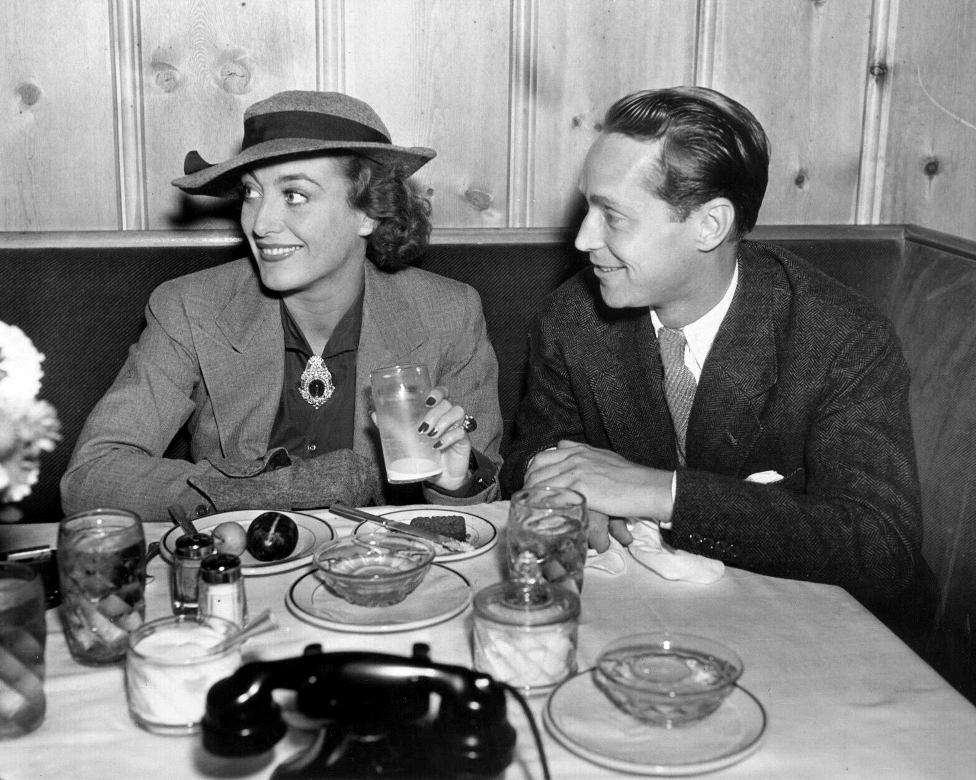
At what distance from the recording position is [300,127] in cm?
210

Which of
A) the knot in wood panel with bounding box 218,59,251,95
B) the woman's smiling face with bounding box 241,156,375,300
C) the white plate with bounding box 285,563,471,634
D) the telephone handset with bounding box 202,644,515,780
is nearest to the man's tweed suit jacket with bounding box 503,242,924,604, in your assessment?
the white plate with bounding box 285,563,471,634

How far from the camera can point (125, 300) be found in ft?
7.66

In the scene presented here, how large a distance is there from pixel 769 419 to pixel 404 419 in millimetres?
607

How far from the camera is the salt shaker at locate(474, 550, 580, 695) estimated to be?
109cm

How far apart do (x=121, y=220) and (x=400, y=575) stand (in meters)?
1.56

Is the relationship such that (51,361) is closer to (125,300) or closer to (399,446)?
(125,300)

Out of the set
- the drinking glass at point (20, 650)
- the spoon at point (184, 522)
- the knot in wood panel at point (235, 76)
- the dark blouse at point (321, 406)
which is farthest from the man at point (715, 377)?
the knot in wood panel at point (235, 76)

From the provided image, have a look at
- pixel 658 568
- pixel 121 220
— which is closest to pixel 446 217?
pixel 121 220

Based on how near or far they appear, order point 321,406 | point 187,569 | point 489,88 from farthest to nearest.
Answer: point 489,88
point 321,406
point 187,569

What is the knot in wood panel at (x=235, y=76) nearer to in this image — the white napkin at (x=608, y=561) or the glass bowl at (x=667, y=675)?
the white napkin at (x=608, y=561)

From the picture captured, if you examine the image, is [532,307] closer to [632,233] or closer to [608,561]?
[632,233]

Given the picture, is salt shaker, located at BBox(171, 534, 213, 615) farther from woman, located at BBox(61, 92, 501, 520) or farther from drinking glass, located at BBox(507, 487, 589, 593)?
woman, located at BBox(61, 92, 501, 520)

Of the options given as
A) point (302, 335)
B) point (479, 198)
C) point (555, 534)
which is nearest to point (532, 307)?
point (479, 198)

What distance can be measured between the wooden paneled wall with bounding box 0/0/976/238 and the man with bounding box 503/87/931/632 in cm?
68
